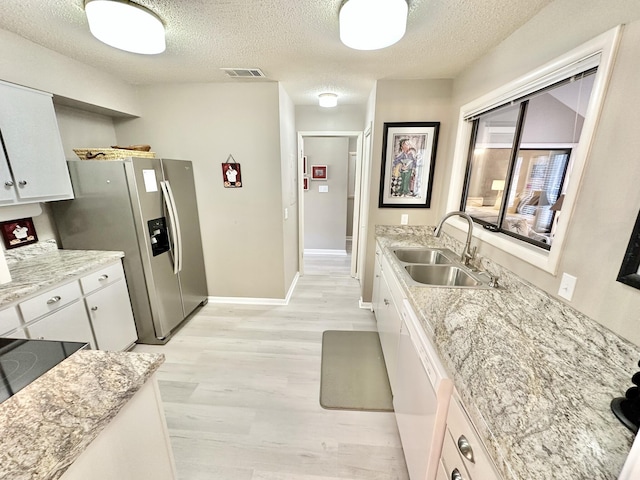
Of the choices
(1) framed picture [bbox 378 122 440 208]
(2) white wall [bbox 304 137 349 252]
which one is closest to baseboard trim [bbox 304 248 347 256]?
(2) white wall [bbox 304 137 349 252]

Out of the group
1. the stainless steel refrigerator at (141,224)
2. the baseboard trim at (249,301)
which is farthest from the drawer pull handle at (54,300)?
the baseboard trim at (249,301)

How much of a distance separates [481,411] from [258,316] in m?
2.49

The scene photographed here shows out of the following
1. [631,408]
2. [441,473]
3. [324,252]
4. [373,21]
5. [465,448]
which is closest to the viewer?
[631,408]

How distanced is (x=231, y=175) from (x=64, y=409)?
2369 millimetres

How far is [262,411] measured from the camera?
173 centimetres

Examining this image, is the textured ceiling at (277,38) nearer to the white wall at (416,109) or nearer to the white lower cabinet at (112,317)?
the white wall at (416,109)

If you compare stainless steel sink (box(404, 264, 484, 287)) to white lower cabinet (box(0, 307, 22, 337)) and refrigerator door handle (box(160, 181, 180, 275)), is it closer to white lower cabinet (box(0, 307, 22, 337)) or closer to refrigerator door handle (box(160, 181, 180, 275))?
refrigerator door handle (box(160, 181, 180, 275))

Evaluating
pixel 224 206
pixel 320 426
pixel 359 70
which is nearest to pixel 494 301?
pixel 320 426

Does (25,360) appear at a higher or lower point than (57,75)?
lower

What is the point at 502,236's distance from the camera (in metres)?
1.66

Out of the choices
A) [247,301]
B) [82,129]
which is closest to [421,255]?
[247,301]

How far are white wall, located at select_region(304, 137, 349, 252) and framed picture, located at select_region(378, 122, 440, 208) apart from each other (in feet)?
7.17

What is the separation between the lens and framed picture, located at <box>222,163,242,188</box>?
2701mm

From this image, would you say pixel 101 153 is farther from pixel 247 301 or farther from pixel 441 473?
pixel 441 473
